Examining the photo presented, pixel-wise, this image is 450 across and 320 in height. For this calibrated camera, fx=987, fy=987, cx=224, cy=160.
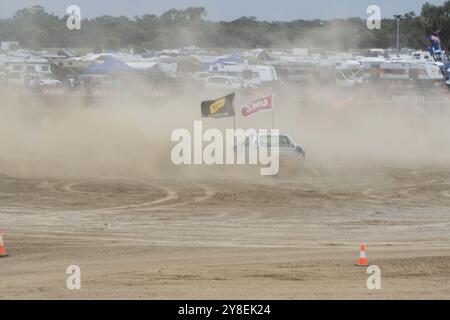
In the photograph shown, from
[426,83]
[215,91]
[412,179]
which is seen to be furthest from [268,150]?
[426,83]

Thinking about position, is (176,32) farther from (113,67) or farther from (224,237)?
(224,237)

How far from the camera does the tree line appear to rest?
44875 millimetres

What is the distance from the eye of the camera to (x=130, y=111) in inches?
1522

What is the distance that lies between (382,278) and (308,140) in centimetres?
2338

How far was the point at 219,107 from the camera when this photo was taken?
3005 cm

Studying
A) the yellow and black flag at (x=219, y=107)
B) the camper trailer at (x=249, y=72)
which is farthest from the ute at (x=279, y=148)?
the camper trailer at (x=249, y=72)

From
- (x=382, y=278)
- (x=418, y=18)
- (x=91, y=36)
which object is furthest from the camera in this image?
(x=418, y=18)

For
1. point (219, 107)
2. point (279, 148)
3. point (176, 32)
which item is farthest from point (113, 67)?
point (279, 148)

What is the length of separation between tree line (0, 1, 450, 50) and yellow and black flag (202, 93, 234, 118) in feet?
44.9

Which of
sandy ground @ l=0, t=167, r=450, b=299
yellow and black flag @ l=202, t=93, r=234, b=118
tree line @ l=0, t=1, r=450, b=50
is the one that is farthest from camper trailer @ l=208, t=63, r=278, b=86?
Result: sandy ground @ l=0, t=167, r=450, b=299

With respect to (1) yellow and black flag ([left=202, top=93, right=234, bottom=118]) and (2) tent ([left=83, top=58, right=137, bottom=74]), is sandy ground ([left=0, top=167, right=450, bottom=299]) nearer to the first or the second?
(1) yellow and black flag ([left=202, top=93, right=234, bottom=118])

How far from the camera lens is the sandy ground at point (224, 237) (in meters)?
12.6

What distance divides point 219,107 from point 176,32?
20.2 meters
